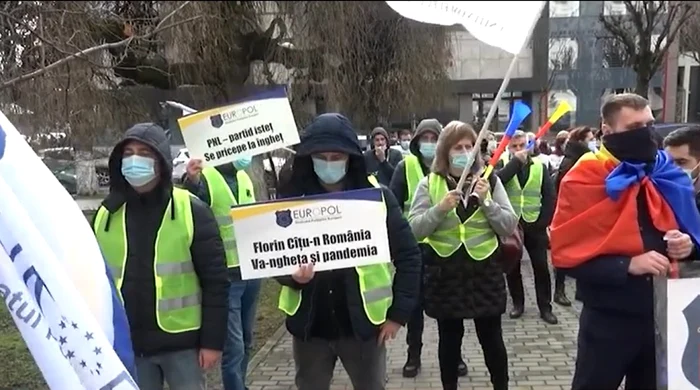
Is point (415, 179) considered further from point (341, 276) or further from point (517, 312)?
point (517, 312)

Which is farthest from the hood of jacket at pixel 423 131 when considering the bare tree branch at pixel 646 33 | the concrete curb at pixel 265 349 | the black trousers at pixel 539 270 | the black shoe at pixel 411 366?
the bare tree branch at pixel 646 33

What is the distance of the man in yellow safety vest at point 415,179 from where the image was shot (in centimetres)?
577

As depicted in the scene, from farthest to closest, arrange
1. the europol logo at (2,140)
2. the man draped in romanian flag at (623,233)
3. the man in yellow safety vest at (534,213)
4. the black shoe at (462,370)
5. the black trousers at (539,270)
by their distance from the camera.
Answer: the black trousers at (539,270)
the man in yellow safety vest at (534,213)
the black shoe at (462,370)
the man draped in romanian flag at (623,233)
the europol logo at (2,140)

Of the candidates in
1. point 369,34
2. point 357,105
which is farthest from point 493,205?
point 357,105

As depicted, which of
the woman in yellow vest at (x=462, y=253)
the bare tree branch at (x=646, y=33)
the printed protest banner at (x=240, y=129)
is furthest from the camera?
the bare tree branch at (x=646, y=33)

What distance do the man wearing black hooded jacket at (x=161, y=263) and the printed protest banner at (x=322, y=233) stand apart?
271mm

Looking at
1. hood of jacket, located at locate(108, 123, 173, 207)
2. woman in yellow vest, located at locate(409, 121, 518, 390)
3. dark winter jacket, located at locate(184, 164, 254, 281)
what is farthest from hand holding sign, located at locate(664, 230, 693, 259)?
dark winter jacket, located at locate(184, 164, 254, 281)

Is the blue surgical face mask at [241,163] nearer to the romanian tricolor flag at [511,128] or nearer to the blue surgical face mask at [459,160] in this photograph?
the blue surgical face mask at [459,160]

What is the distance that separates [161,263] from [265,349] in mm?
3549

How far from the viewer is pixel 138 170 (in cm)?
333

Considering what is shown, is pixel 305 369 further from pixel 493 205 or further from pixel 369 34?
pixel 369 34

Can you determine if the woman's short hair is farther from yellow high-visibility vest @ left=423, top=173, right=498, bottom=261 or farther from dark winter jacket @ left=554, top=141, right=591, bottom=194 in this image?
dark winter jacket @ left=554, top=141, right=591, bottom=194

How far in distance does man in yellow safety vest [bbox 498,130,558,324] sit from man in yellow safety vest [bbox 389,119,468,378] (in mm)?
1572

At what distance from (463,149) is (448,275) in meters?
0.75
